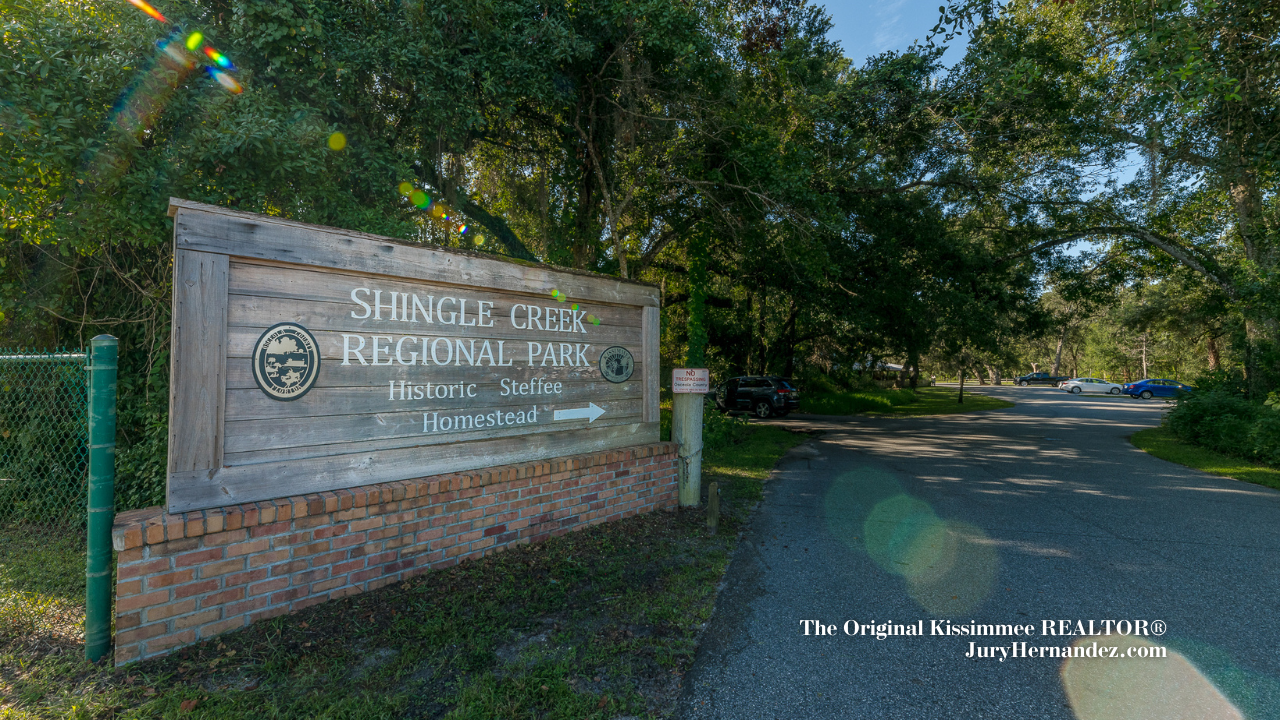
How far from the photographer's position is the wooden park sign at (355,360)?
309 cm

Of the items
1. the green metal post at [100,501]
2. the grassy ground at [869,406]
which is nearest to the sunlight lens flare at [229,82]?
the green metal post at [100,501]

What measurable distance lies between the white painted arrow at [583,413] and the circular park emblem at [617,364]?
33 centimetres

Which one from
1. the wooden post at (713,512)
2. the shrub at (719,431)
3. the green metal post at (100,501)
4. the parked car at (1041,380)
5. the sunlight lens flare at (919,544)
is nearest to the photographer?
the green metal post at (100,501)

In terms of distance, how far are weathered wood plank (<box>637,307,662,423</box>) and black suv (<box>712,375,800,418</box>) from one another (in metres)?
13.2

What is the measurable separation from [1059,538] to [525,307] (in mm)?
5438

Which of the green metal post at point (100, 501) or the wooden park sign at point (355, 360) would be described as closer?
the green metal post at point (100, 501)

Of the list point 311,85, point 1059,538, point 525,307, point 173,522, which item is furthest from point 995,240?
point 173,522

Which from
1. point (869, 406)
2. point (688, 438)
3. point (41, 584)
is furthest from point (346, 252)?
point (869, 406)

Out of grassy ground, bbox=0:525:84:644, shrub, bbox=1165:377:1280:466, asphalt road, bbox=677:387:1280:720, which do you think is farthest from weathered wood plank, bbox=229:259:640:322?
shrub, bbox=1165:377:1280:466

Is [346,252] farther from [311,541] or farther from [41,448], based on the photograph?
[41,448]

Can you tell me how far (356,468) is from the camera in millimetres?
3695

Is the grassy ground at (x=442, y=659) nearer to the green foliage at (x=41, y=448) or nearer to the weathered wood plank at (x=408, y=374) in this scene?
the weathered wood plank at (x=408, y=374)

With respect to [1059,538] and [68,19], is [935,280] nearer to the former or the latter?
[1059,538]

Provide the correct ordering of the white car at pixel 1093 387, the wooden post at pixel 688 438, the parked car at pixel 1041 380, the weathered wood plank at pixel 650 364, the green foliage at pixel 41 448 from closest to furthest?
the green foliage at pixel 41 448 < the weathered wood plank at pixel 650 364 < the wooden post at pixel 688 438 < the white car at pixel 1093 387 < the parked car at pixel 1041 380
